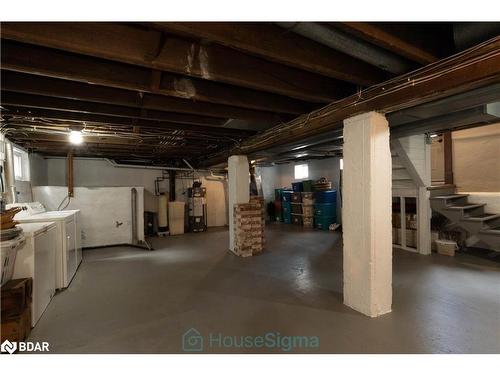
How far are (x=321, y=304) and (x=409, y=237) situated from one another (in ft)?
11.4

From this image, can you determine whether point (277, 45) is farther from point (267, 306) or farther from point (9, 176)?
point (9, 176)

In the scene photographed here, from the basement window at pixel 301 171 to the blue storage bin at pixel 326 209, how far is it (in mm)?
1785

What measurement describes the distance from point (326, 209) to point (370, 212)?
5.03 metres

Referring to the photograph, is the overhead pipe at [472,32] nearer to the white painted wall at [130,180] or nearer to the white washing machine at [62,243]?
the white washing machine at [62,243]

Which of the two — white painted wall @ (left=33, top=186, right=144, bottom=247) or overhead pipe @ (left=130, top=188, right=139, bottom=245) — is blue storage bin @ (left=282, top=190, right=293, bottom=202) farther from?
overhead pipe @ (left=130, top=188, right=139, bottom=245)

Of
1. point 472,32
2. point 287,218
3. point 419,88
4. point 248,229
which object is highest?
point 472,32

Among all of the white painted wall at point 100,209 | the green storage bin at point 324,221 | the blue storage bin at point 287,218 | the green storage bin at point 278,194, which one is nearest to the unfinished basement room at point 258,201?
the white painted wall at point 100,209

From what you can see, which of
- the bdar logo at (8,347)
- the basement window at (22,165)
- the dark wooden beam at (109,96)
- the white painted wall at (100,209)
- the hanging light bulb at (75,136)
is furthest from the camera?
the white painted wall at (100,209)

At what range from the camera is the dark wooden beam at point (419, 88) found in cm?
152

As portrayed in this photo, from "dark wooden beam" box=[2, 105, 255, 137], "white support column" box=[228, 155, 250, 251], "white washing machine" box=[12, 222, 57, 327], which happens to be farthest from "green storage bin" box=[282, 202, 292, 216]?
"white washing machine" box=[12, 222, 57, 327]

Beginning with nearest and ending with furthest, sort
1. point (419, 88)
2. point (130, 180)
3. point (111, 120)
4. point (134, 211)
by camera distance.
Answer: point (419, 88) → point (111, 120) → point (134, 211) → point (130, 180)

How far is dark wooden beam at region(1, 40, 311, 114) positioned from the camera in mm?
1771

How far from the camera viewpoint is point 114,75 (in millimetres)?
2049

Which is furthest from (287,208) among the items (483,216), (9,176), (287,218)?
(9,176)
